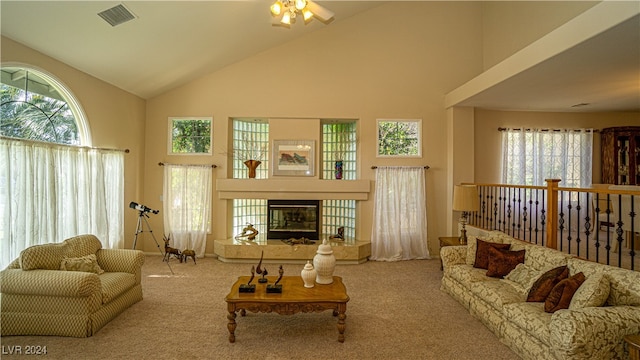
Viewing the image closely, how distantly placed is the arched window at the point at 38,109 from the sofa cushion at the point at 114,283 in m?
1.97

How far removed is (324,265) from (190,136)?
13.6 feet

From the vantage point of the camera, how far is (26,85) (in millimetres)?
3650

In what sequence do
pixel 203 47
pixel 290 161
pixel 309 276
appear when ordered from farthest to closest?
1. pixel 290 161
2. pixel 203 47
3. pixel 309 276

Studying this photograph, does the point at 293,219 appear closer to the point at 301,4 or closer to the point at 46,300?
the point at 46,300

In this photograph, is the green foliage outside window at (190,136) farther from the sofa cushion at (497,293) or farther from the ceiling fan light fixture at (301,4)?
the sofa cushion at (497,293)

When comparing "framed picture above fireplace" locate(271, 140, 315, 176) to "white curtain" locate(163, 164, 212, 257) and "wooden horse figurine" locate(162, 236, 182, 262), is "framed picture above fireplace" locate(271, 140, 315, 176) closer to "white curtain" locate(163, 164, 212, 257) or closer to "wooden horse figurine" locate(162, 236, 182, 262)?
"white curtain" locate(163, 164, 212, 257)

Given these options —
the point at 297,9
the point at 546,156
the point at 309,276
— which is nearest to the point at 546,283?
Answer: the point at 309,276

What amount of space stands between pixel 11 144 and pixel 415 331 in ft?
15.3

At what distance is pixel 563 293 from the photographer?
252 centimetres

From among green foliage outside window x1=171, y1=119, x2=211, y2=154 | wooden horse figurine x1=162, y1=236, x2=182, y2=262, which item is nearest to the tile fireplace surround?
wooden horse figurine x1=162, y1=236, x2=182, y2=262

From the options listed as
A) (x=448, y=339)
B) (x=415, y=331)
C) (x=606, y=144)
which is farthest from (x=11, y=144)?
(x=606, y=144)

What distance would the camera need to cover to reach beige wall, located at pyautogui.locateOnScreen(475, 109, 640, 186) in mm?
5977

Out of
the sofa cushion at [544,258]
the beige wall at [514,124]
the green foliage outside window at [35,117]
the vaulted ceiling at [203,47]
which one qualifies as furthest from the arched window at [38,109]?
the beige wall at [514,124]

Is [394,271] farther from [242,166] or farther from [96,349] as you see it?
[96,349]
